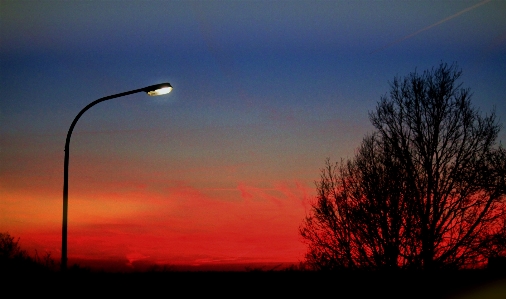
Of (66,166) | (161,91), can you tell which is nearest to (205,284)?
(66,166)

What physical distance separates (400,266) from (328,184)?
6.17 m

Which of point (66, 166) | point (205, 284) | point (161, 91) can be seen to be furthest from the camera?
point (205, 284)

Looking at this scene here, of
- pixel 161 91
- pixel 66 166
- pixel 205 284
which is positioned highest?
pixel 161 91

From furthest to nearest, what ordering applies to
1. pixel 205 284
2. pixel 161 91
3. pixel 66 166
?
1. pixel 205 284
2. pixel 66 166
3. pixel 161 91

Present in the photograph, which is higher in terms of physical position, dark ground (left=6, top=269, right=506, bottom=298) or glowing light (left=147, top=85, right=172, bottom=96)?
glowing light (left=147, top=85, right=172, bottom=96)

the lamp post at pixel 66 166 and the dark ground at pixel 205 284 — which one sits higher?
the lamp post at pixel 66 166

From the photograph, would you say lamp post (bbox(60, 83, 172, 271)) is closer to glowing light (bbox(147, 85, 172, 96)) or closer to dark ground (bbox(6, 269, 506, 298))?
glowing light (bbox(147, 85, 172, 96))

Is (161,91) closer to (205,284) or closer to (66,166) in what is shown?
(66,166)

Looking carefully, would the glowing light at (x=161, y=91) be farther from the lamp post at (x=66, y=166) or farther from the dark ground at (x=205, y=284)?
the dark ground at (x=205, y=284)

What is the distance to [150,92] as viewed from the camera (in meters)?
15.5

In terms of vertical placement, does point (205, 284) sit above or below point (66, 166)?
below

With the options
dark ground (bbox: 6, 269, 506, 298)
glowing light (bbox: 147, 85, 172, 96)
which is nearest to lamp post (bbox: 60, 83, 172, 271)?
glowing light (bbox: 147, 85, 172, 96)

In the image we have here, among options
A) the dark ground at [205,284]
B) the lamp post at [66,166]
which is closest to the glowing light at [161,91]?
the lamp post at [66,166]

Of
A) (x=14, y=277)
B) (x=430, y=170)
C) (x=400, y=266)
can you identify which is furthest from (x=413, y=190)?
(x=14, y=277)
